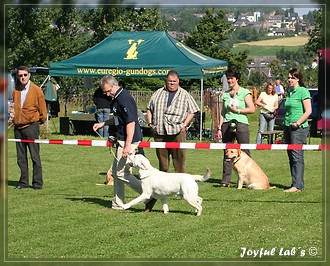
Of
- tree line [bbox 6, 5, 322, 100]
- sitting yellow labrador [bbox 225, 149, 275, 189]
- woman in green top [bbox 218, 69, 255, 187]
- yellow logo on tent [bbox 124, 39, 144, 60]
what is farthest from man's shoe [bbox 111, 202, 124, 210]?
tree line [bbox 6, 5, 322, 100]

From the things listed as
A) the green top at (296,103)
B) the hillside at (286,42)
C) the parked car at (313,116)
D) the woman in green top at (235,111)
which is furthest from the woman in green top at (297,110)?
the hillside at (286,42)

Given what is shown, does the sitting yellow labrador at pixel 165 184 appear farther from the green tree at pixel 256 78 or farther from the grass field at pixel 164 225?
the green tree at pixel 256 78

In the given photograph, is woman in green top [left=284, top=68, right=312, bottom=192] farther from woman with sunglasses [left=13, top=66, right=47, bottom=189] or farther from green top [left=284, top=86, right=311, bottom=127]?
woman with sunglasses [left=13, top=66, right=47, bottom=189]

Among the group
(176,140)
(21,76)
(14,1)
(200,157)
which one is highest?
(14,1)

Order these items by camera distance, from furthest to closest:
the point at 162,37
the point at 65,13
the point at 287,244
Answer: the point at 65,13
the point at 162,37
the point at 287,244

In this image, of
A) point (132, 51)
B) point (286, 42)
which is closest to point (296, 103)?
point (132, 51)

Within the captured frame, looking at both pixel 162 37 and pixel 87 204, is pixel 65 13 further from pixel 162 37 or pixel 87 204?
pixel 87 204

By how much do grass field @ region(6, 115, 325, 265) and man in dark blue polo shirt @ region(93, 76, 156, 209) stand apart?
51 cm

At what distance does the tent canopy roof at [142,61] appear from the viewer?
888 inches

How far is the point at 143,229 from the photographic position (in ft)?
30.0

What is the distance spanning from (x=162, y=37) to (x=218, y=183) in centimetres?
1121

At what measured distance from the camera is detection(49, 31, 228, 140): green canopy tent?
2253 cm

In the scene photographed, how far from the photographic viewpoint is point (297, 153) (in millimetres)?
12055

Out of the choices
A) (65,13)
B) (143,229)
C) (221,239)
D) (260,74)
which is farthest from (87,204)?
(260,74)
